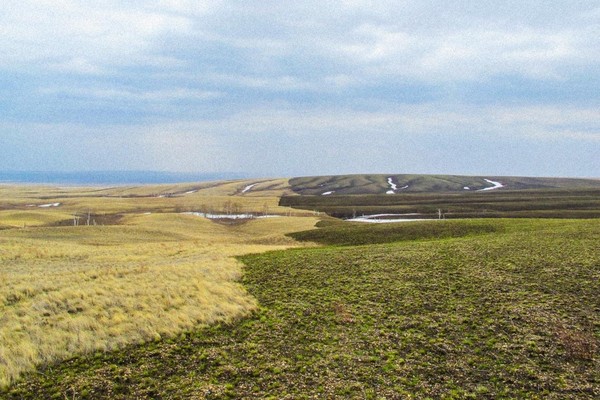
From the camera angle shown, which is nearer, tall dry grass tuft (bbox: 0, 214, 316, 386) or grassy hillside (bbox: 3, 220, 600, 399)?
grassy hillside (bbox: 3, 220, 600, 399)

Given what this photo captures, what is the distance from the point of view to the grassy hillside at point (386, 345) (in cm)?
1347

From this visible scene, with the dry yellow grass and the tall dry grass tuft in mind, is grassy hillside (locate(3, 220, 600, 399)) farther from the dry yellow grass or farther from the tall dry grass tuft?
the dry yellow grass

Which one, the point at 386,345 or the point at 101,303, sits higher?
the point at 101,303

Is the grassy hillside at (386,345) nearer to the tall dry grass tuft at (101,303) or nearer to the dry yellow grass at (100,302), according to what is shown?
the tall dry grass tuft at (101,303)

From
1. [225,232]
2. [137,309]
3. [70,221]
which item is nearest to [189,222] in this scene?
[225,232]

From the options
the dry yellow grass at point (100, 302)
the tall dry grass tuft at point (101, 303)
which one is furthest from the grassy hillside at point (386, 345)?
the dry yellow grass at point (100, 302)

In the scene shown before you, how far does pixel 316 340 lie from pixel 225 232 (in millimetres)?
62759

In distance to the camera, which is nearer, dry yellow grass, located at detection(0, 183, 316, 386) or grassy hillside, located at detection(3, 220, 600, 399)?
grassy hillside, located at detection(3, 220, 600, 399)

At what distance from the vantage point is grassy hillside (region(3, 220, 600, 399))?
1347cm

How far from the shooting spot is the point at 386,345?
16.6 m

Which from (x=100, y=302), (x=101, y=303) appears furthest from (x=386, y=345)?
(x=100, y=302)

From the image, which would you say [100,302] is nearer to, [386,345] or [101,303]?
[101,303]

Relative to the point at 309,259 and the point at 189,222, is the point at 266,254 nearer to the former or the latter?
the point at 309,259

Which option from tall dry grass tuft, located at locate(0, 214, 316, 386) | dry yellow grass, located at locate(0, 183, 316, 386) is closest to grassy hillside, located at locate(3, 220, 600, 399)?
tall dry grass tuft, located at locate(0, 214, 316, 386)
